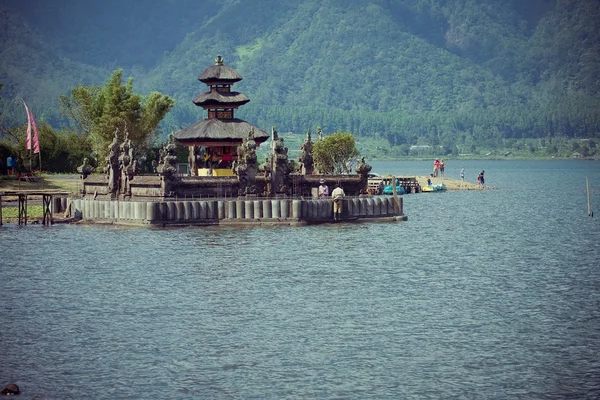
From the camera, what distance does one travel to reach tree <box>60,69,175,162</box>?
139875 millimetres

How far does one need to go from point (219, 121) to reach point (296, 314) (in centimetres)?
6169

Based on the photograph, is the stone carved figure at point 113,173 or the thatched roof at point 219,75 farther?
the thatched roof at point 219,75

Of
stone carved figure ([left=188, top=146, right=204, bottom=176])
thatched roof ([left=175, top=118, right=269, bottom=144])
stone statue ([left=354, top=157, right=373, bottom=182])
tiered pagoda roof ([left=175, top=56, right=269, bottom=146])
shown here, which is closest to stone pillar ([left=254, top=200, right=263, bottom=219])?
stone statue ([left=354, top=157, right=373, bottom=182])

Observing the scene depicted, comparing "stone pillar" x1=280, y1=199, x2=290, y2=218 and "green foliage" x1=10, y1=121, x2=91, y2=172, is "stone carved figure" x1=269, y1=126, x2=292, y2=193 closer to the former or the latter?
"stone pillar" x1=280, y1=199, x2=290, y2=218

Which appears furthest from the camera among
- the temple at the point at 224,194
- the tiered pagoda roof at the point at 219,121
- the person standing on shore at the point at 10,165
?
the person standing on shore at the point at 10,165

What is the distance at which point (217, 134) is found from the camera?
11356 centimetres

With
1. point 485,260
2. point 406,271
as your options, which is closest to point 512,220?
point 485,260

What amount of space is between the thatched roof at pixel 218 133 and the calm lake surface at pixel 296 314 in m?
19.4

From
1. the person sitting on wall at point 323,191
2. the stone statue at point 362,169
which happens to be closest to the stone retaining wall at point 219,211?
the person sitting on wall at point 323,191

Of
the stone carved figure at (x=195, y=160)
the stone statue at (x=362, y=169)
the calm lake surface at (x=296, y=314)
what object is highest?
the stone carved figure at (x=195, y=160)

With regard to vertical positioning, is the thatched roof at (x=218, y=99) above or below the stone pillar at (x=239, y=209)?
above

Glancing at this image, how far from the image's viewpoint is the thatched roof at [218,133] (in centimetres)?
11344

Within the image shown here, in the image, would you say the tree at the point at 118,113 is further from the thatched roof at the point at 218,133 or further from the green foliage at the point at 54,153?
the thatched roof at the point at 218,133

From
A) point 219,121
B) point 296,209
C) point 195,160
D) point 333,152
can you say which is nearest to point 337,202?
point 296,209
